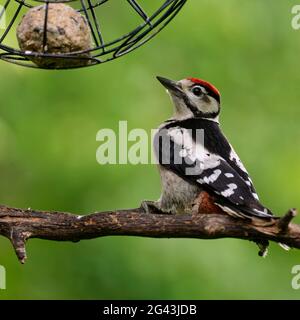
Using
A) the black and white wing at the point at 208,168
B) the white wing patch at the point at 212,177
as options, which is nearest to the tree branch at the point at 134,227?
the black and white wing at the point at 208,168

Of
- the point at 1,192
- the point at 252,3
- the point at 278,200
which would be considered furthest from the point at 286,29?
the point at 1,192

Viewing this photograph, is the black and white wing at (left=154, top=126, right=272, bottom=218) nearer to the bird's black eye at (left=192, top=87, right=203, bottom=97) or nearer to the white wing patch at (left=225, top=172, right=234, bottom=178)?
the white wing patch at (left=225, top=172, right=234, bottom=178)

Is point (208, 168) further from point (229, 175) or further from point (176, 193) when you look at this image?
point (176, 193)

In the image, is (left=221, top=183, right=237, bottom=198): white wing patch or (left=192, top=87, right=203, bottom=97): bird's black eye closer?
(left=221, top=183, right=237, bottom=198): white wing patch

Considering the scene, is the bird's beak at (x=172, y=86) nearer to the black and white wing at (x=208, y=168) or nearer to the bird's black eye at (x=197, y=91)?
the bird's black eye at (x=197, y=91)

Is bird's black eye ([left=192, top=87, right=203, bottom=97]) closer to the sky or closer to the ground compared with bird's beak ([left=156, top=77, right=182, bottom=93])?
closer to the ground

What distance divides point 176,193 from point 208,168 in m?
0.27

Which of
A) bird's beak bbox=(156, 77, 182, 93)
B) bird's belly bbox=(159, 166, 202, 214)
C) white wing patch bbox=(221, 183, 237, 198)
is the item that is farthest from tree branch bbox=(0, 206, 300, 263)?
bird's beak bbox=(156, 77, 182, 93)

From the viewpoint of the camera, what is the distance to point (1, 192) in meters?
5.29

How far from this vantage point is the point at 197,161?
Answer: 446 centimetres

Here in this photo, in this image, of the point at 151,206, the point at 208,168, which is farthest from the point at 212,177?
the point at 151,206

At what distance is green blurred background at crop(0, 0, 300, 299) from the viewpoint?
186 inches

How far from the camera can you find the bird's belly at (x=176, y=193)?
14.8 feet

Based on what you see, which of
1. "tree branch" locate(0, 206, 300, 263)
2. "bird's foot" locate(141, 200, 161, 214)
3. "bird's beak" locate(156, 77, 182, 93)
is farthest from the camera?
"bird's beak" locate(156, 77, 182, 93)
